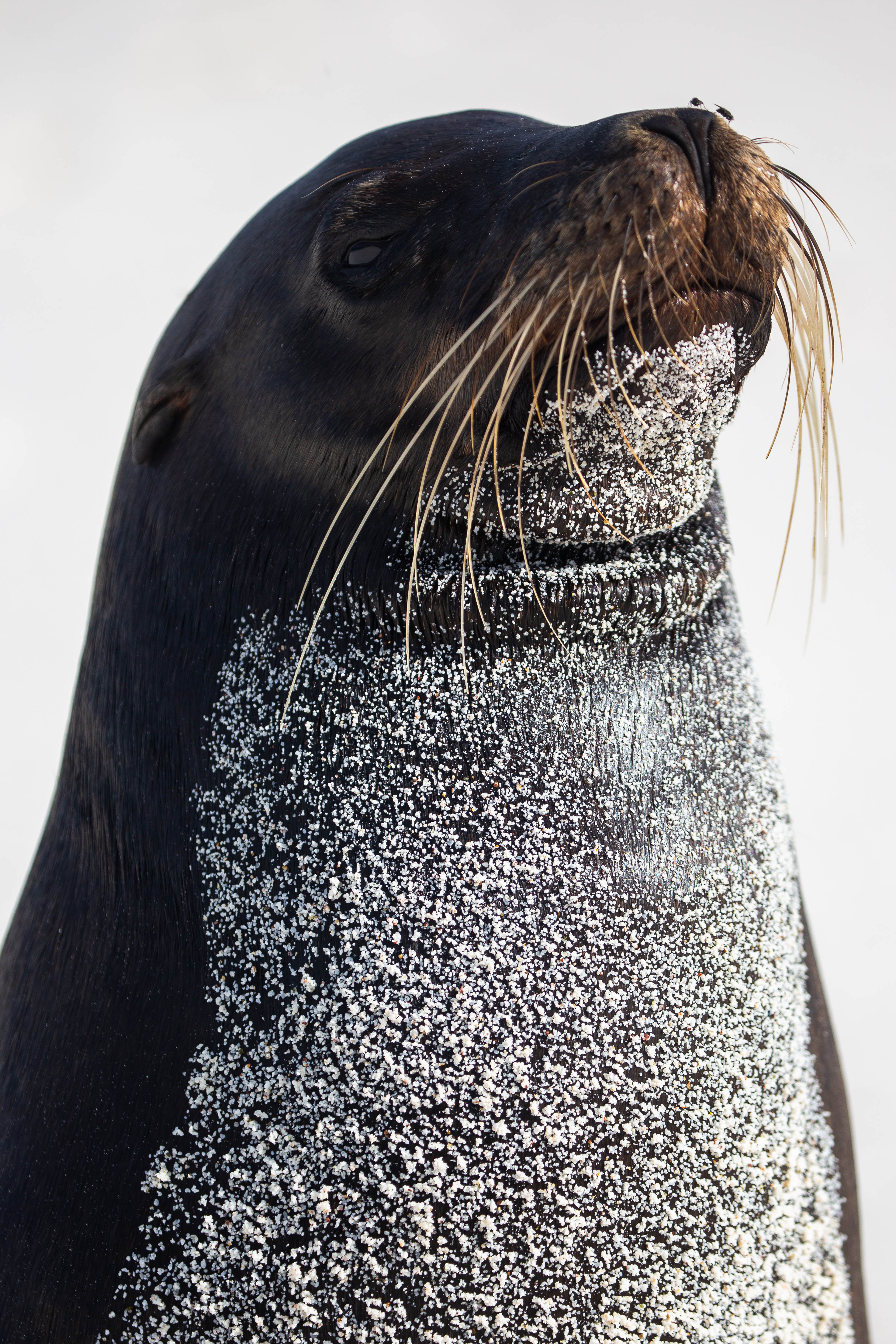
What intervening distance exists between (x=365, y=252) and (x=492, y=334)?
5.9 inches

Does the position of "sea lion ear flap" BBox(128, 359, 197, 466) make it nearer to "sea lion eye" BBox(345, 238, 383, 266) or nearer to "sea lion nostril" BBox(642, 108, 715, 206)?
"sea lion eye" BBox(345, 238, 383, 266)

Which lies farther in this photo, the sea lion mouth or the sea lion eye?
the sea lion eye

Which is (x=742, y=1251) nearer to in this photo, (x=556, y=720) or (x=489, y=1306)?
(x=489, y=1306)

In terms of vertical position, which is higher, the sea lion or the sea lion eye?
the sea lion eye

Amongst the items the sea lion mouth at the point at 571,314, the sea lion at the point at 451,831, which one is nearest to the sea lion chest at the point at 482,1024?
the sea lion at the point at 451,831

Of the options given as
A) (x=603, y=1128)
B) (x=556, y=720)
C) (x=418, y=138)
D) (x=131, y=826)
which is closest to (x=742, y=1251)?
(x=603, y=1128)

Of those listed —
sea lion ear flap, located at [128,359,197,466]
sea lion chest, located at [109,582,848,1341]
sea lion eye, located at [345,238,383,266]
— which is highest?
sea lion eye, located at [345,238,383,266]

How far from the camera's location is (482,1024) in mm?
738

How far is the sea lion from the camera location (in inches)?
28.0

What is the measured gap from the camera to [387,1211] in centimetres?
72

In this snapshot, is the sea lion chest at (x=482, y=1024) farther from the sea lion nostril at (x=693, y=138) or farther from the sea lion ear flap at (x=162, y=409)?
the sea lion nostril at (x=693, y=138)

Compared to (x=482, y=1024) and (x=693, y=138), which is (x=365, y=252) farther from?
(x=482, y=1024)

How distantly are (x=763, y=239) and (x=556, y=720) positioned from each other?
30cm

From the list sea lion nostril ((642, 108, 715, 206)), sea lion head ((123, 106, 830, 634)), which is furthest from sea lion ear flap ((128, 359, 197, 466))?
sea lion nostril ((642, 108, 715, 206))
